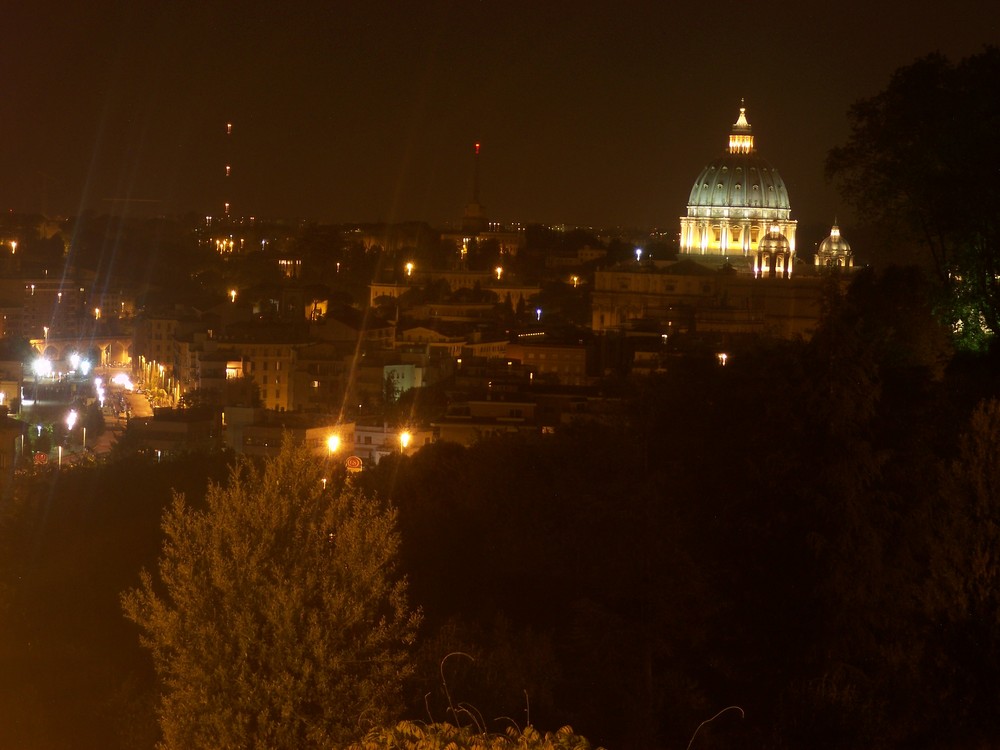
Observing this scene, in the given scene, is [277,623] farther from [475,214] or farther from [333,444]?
[475,214]

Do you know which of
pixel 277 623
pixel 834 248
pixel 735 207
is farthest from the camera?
pixel 735 207

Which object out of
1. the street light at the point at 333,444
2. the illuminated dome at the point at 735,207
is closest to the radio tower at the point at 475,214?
the illuminated dome at the point at 735,207

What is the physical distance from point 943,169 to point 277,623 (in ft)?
20.2

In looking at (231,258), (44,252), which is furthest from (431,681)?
(44,252)

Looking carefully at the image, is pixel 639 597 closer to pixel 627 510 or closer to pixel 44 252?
pixel 627 510

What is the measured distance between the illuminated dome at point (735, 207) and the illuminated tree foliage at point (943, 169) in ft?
139

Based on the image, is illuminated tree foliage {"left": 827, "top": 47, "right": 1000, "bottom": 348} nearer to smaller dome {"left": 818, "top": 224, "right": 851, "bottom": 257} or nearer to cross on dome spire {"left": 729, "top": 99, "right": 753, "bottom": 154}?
smaller dome {"left": 818, "top": 224, "right": 851, "bottom": 257}

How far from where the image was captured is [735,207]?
53.8 metres

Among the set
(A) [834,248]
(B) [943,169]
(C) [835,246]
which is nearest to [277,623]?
(B) [943,169]

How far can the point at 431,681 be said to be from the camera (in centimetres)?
592

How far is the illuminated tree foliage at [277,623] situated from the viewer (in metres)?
4.72

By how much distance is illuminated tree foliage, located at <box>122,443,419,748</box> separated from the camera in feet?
15.5

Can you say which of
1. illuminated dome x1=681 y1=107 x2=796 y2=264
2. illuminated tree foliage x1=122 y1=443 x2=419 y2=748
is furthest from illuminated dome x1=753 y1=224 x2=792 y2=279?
illuminated tree foliage x1=122 y1=443 x2=419 y2=748

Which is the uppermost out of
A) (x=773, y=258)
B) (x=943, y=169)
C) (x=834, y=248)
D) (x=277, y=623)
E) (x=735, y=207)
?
(x=735, y=207)
